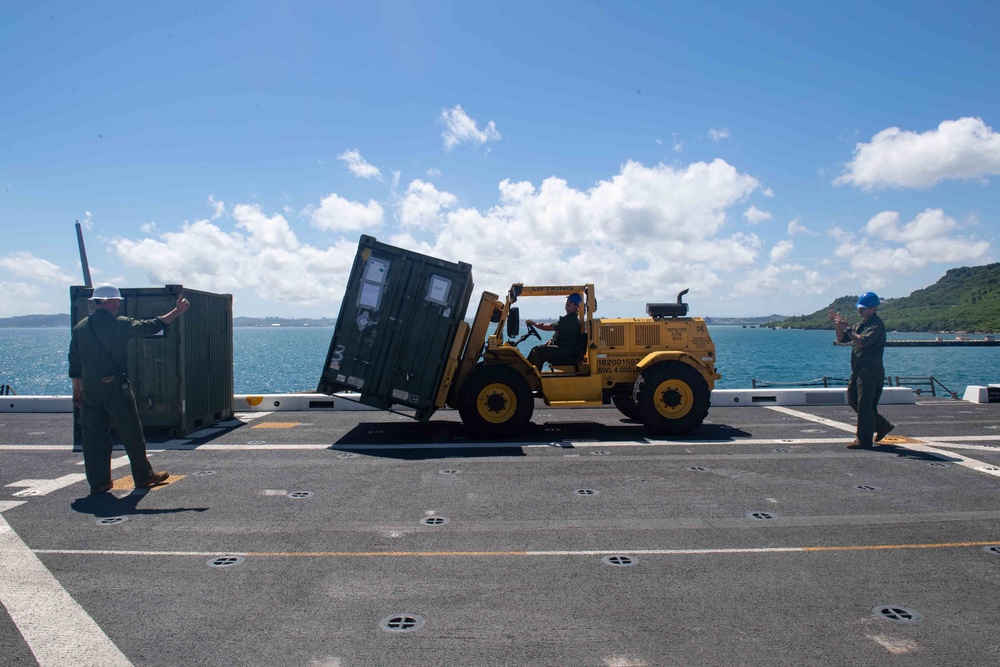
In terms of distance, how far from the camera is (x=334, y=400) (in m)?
13.6

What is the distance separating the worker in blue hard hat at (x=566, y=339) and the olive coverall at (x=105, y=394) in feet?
19.0

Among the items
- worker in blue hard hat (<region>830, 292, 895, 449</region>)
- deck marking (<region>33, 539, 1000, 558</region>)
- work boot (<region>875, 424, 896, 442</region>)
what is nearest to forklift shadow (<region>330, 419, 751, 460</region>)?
worker in blue hard hat (<region>830, 292, 895, 449</region>)

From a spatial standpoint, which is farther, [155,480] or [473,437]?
[473,437]

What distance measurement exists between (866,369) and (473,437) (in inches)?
233

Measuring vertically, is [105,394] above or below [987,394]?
above

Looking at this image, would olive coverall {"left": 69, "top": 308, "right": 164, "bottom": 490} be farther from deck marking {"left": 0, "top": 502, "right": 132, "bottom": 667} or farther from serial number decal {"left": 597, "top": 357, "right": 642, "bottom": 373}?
serial number decal {"left": 597, "top": 357, "right": 642, "bottom": 373}

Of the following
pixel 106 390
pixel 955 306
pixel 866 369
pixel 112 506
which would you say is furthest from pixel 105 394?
pixel 955 306

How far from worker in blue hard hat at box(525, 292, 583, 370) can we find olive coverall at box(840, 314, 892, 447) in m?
3.94

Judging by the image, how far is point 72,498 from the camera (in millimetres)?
6531

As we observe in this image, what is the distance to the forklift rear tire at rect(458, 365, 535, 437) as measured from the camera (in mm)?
10133

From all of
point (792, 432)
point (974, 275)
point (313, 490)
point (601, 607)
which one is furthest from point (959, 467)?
point (974, 275)

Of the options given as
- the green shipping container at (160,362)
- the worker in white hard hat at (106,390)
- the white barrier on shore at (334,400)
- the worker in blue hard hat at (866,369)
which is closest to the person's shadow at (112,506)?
the worker in white hard hat at (106,390)

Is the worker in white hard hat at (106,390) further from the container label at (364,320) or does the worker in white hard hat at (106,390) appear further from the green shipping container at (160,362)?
the container label at (364,320)

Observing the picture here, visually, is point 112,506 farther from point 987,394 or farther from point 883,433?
point 987,394
